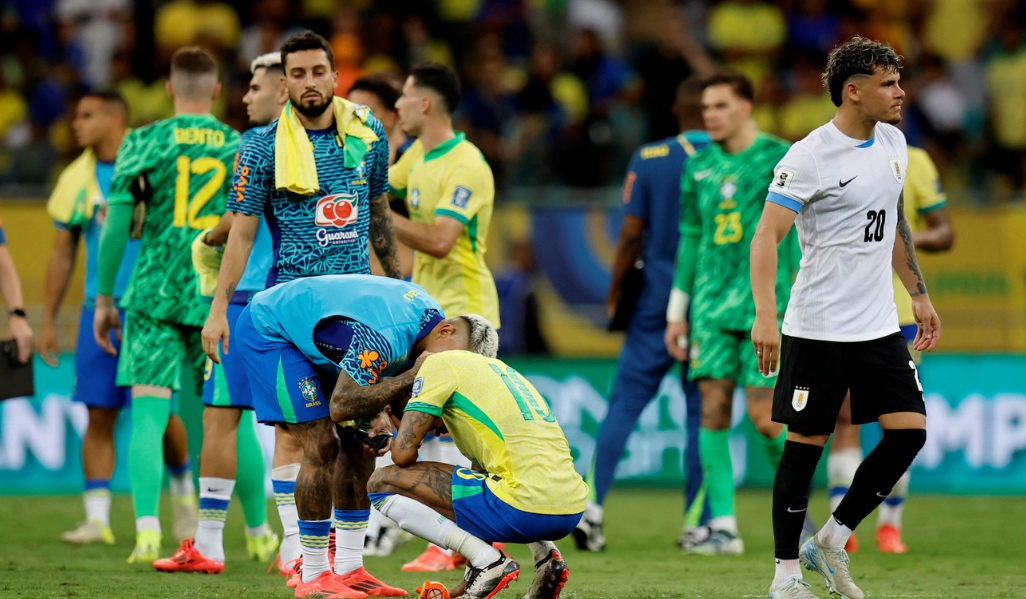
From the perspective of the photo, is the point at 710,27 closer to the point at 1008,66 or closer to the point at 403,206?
the point at 1008,66

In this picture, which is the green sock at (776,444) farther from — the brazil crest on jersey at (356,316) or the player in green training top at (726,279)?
the brazil crest on jersey at (356,316)

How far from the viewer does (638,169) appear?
30.7ft

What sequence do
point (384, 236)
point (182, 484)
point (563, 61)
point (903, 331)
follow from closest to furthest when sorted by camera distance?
1. point (384, 236)
2. point (903, 331)
3. point (182, 484)
4. point (563, 61)

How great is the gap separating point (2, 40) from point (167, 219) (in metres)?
10.2

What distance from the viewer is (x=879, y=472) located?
6211mm

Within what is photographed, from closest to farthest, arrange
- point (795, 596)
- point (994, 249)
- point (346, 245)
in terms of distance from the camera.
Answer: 1. point (795, 596)
2. point (346, 245)
3. point (994, 249)

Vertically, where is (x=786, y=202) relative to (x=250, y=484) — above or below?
above

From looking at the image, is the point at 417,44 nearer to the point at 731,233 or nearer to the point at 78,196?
the point at 78,196

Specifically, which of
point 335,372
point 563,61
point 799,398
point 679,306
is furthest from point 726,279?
point 563,61

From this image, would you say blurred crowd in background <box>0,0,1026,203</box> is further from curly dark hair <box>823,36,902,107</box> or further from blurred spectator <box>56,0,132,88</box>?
curly dark hair <box>823,36,902,107</box>

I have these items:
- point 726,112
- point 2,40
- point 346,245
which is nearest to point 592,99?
point 2,40

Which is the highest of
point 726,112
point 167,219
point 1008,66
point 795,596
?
point 1008,66

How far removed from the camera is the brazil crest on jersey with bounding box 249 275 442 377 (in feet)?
19.4

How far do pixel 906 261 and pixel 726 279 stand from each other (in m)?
2.01
